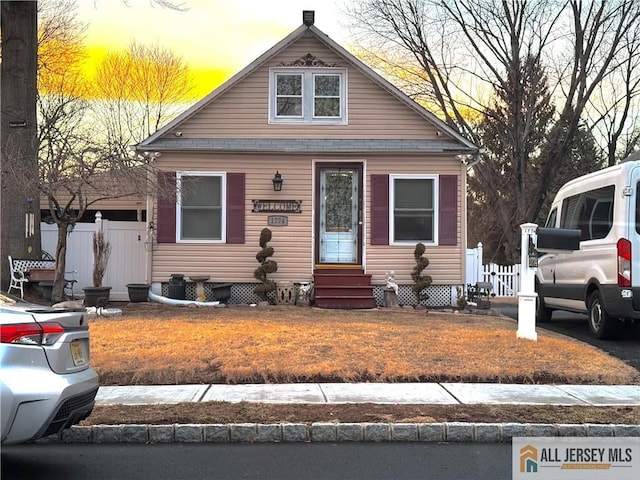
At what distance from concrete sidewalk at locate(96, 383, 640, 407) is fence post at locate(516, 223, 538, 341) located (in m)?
2.10

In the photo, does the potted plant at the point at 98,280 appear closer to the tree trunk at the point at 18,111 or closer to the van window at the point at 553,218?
the tree trunk at the point at 18,111

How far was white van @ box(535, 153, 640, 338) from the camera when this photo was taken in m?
8.85

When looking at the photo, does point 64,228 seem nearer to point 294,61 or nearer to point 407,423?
point 294,61

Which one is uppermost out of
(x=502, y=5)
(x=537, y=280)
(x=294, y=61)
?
(x=502, y=5)

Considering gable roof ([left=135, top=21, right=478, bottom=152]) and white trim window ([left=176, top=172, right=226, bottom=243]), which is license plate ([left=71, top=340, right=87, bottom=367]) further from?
gable roof ([left=135, top=21, right=478, bottom=152])

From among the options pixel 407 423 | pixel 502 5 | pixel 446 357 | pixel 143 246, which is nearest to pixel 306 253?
pixel 143 246

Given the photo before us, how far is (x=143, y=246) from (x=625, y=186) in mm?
10577

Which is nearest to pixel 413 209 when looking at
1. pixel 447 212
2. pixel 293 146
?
pixel 447 212

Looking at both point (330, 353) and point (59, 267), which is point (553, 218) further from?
point (59, 267)

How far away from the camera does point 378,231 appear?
1396 centimetres

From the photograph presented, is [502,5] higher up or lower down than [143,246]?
higher up

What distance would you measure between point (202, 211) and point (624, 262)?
9101 mm

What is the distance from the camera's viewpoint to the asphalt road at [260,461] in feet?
14.9

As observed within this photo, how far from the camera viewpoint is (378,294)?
14.0 m
